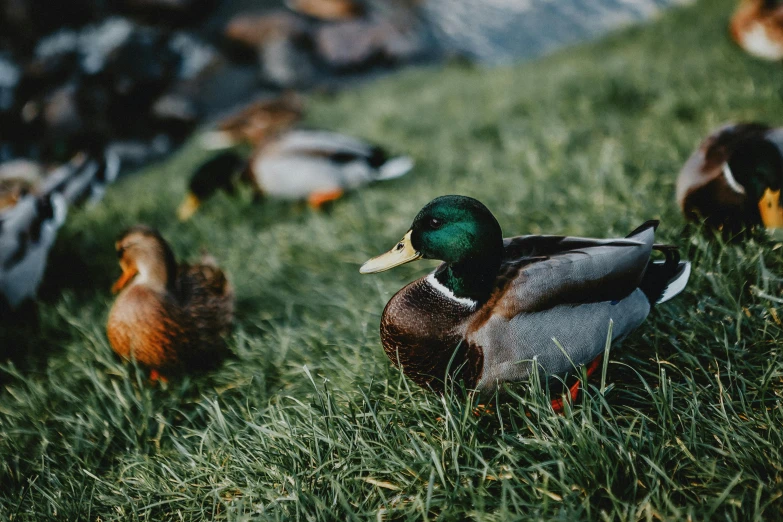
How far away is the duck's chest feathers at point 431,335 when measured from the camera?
1.35 m

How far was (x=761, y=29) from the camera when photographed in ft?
12.5

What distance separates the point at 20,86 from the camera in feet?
22.6

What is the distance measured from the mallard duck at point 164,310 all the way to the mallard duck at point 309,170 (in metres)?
1.44

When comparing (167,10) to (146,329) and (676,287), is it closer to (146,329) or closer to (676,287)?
(146,329)

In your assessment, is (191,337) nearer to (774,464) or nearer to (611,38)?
(774,464)

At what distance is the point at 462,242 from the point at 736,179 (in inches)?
49.3

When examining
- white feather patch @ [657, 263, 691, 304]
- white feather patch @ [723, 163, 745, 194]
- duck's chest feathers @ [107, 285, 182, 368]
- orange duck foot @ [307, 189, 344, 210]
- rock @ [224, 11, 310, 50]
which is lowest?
→ orange duck foot @ [307, 189, 344, 210]

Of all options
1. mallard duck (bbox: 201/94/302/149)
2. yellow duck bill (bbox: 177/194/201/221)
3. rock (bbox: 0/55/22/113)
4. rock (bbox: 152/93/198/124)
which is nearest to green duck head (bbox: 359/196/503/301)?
yellow duck bill (bbox: 177/194/201/221)

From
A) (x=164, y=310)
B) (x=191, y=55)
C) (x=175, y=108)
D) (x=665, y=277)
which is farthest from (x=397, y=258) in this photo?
(x=191, y=55)

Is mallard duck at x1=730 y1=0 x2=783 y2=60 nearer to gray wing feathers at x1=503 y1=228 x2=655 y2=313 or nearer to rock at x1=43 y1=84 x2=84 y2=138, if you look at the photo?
gray wing feathers at x1=503 y1=228 x2=655 y2=313

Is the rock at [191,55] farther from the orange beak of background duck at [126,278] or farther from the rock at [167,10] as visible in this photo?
the orange beak of background duck at [126,278]

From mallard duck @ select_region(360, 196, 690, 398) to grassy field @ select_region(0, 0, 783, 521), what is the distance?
0.12m

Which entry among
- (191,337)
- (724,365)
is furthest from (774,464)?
(191,337)

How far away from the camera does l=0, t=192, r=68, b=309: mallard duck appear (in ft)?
7.92
